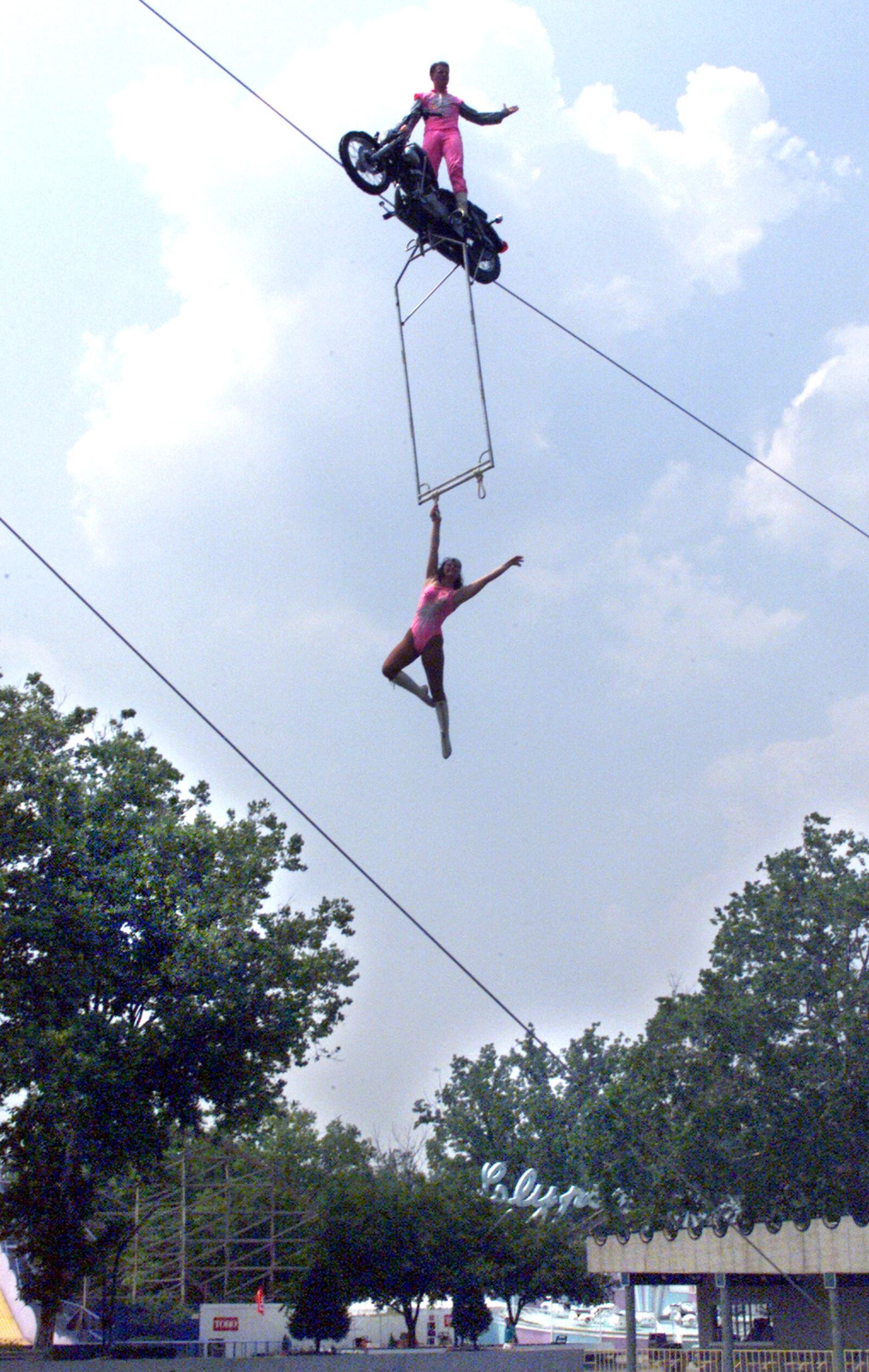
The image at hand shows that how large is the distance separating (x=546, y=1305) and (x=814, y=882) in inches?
1528

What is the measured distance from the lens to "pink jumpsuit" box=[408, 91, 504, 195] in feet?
29.2

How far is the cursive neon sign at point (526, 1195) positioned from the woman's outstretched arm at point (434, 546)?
112ft

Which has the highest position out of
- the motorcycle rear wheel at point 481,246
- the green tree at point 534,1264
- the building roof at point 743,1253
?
the motorcycle rear wheel at point 481,246

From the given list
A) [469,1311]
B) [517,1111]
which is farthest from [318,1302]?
[517,1111]

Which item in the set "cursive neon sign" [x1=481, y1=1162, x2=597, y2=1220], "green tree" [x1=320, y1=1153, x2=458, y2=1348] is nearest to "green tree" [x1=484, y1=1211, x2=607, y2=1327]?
"cursive neon sign" [x1=481, y1=1162, x2=597, y2=1220]

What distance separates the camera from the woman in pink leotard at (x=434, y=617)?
24.6 ft

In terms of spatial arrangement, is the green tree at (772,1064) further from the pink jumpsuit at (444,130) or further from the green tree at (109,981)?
the pink jumpsuit at (444,130)

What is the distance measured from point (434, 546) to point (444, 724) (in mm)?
1075

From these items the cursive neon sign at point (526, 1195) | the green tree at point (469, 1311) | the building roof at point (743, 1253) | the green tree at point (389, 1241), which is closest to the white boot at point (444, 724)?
the building roof at point (743, 1253)

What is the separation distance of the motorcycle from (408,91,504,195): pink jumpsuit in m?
0.11

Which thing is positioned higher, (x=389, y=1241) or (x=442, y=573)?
(x=442, y=573)

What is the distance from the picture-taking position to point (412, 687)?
7.92 m

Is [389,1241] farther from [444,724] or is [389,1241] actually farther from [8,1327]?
[444,724]

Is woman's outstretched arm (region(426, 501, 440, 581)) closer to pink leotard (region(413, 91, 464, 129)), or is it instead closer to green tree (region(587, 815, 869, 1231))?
pink leotard (region(413, 91, 464, 129))
